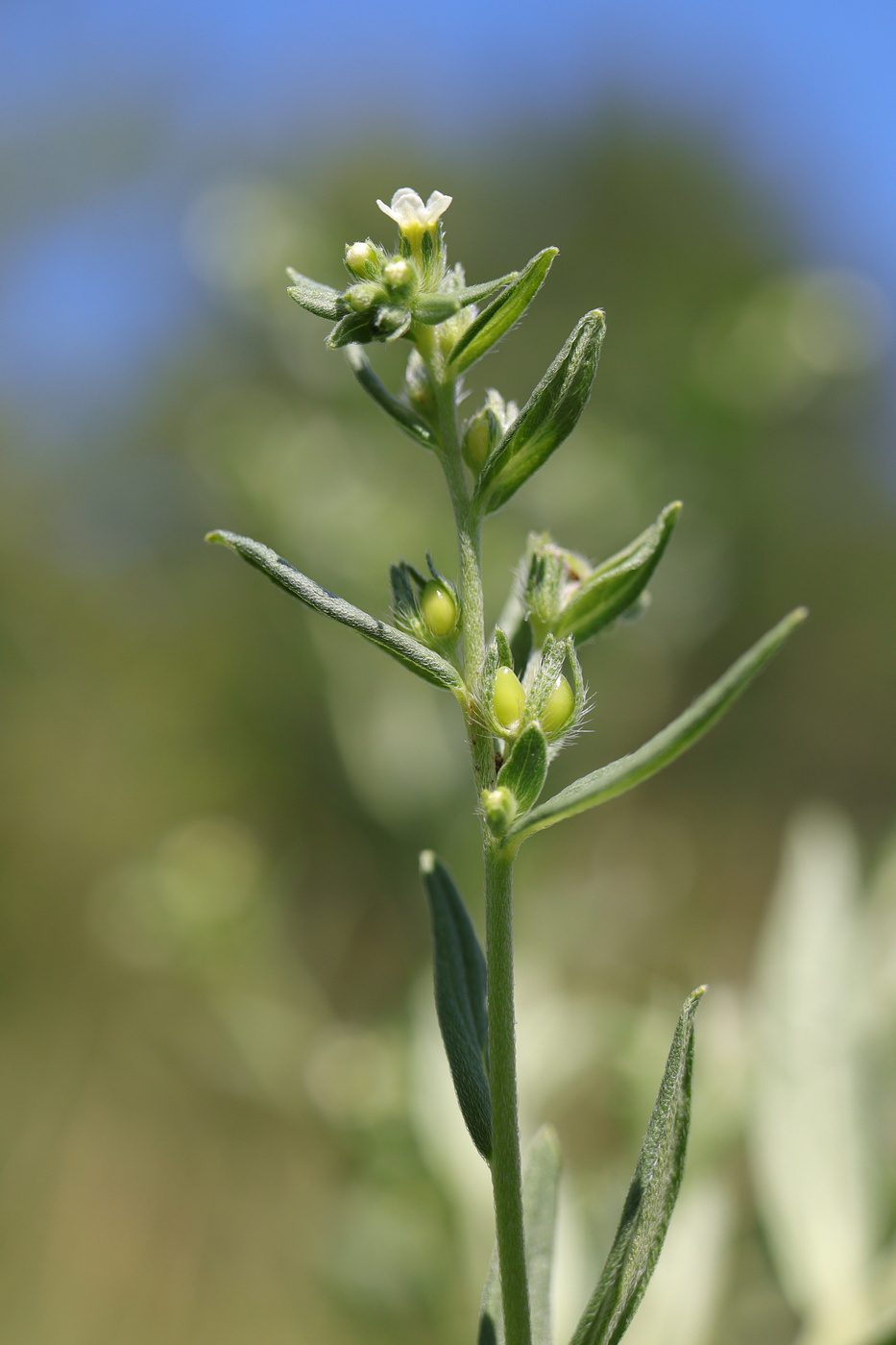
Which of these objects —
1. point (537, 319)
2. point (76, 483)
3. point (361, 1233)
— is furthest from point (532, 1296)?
point (537, 319)

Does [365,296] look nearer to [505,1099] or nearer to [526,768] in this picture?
[526,768]

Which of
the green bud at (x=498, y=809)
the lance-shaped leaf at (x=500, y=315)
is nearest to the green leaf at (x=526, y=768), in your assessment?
the green bud at (x=498, y=809)

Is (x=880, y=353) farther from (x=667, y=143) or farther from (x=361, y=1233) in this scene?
(x=667, y=143)

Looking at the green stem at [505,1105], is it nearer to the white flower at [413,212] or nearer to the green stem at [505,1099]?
the green stem at [505,1099]

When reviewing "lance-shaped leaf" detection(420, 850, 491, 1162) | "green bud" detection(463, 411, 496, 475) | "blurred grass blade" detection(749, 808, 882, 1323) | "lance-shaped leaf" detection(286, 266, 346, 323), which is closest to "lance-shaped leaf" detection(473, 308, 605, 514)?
"green bud" detection(463, 411, 496, 475)

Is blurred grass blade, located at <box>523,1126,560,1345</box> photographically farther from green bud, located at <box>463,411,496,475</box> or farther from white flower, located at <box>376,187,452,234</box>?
white flower, located at <box>376,187,452,234</box>

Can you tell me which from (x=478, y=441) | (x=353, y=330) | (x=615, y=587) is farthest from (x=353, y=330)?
(x=615, y=587)

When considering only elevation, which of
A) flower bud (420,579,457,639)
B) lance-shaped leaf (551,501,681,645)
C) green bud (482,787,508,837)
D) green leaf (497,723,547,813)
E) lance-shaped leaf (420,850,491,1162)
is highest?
lance-shaped leaf (551,501,681,645)
